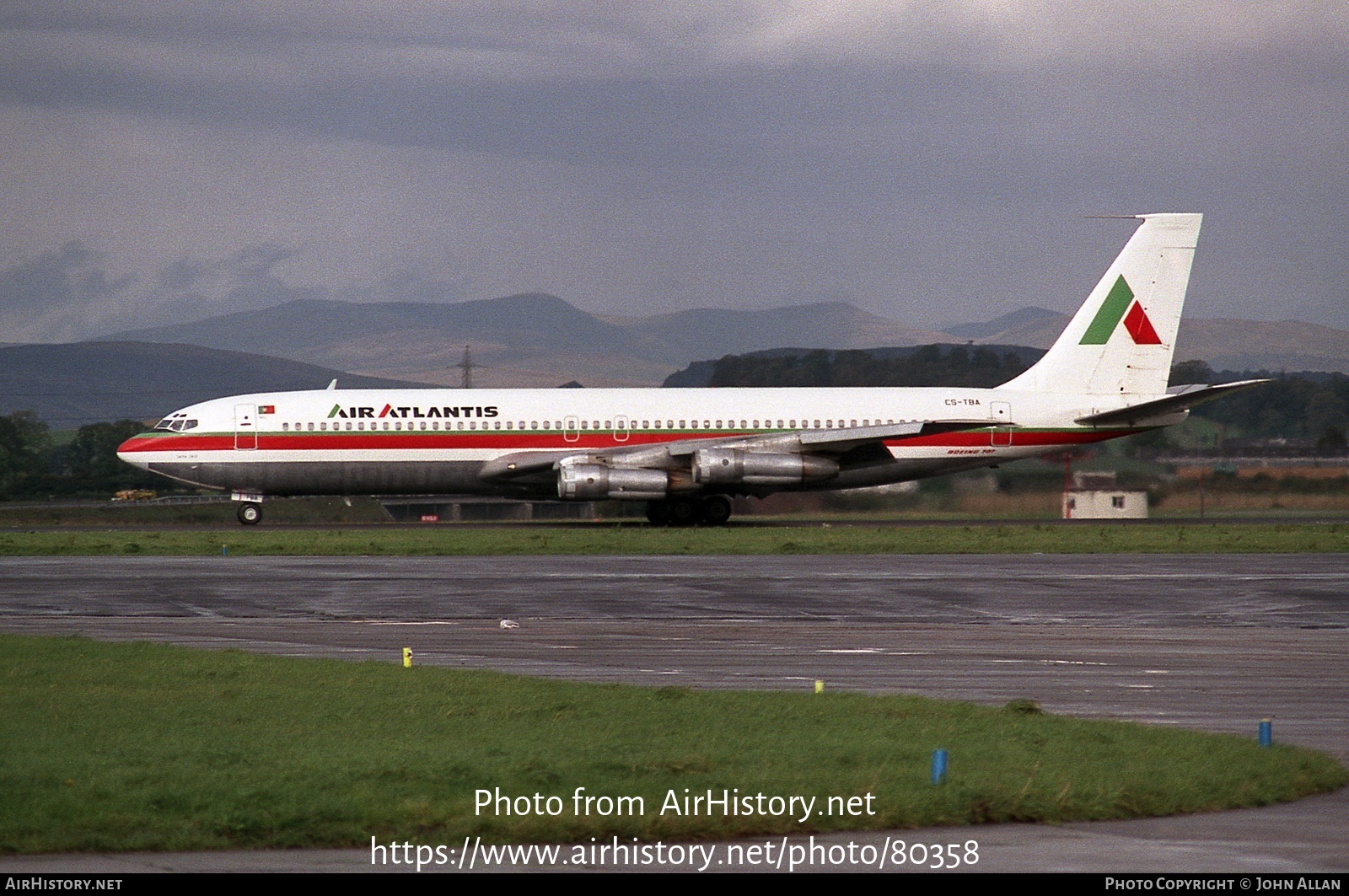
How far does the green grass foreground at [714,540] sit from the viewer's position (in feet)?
121

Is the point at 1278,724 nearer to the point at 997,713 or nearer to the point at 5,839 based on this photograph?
the point at 997,713

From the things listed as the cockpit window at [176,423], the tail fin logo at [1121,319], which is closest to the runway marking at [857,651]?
the tail fin logo at [1121,319]

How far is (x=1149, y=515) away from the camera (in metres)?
50.5

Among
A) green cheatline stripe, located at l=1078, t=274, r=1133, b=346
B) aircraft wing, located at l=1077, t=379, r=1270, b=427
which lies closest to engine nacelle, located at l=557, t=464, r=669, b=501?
aircraft wing, located at l=1077, t=379, r=1270, b=427

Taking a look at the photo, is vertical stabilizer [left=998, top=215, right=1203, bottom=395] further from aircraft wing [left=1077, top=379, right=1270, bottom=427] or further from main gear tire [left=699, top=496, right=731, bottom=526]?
main gear tire [left=699, top=496, right=731, bottom=526]

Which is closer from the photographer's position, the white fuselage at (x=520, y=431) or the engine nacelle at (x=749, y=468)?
the engine nacelle at (x=749, y=468)

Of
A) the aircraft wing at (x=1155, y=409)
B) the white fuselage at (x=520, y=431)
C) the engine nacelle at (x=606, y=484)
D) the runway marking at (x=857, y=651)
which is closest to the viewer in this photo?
the runway marking at (x=857, y=651)

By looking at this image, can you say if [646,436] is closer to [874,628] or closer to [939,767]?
[874,628]

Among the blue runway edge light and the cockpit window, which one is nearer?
the blue runway edge light

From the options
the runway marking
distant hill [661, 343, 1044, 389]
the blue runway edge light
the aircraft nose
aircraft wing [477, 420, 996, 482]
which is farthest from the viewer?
distant hill [661, 343, 1044, 389]

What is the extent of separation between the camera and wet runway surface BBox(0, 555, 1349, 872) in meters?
9.83

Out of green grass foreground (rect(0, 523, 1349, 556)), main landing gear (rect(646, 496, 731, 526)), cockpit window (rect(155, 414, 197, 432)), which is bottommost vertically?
green grass foreground (rect(0, 523, 1349, 556))

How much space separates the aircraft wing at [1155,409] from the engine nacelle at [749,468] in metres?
9.22

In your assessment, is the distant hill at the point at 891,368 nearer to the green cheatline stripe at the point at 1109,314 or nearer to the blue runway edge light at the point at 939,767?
the green cheatline stripe at the point at 1109,314
